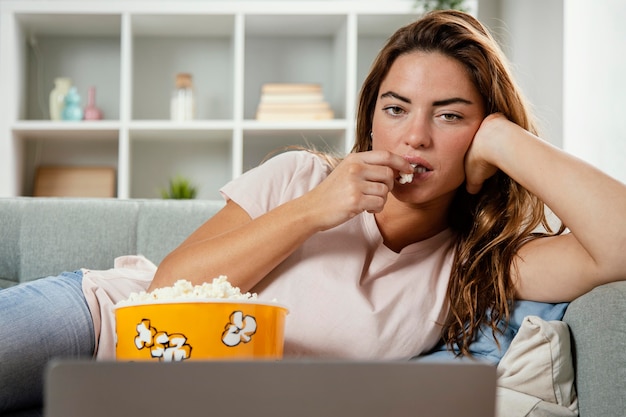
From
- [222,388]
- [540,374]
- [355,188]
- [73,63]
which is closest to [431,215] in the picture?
[355,188]

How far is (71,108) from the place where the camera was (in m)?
4.05

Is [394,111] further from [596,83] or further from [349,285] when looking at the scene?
[596,83]

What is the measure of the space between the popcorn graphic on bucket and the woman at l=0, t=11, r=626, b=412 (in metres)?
0.37

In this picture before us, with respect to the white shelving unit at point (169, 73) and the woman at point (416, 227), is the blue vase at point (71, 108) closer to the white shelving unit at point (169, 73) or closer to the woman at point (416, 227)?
the white shelving unit at point (169, 73)

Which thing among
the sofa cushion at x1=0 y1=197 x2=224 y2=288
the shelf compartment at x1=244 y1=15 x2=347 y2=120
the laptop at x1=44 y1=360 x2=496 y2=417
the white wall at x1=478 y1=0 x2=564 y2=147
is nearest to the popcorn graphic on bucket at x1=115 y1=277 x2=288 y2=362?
the laptop at x1=44 y1=360 x2=496 y2=417

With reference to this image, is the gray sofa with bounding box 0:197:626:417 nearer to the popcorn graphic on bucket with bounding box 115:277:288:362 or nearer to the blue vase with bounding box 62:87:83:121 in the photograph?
the popcorn graphic on bucket with bounding box 115:277:288:362

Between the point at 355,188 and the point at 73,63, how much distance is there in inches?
131

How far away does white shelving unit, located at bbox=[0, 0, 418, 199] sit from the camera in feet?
13.0

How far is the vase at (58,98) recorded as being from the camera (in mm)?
4074

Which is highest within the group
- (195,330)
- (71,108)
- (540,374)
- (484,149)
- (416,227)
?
(71,108)

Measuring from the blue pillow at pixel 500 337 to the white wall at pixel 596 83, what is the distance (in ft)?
5.36

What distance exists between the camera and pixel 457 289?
5.10 ft

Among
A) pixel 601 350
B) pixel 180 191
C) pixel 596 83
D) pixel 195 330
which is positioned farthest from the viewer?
pixel 180 191

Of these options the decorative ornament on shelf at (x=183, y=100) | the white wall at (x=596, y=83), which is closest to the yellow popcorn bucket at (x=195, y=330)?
the white wall at (x=596, y=83)
